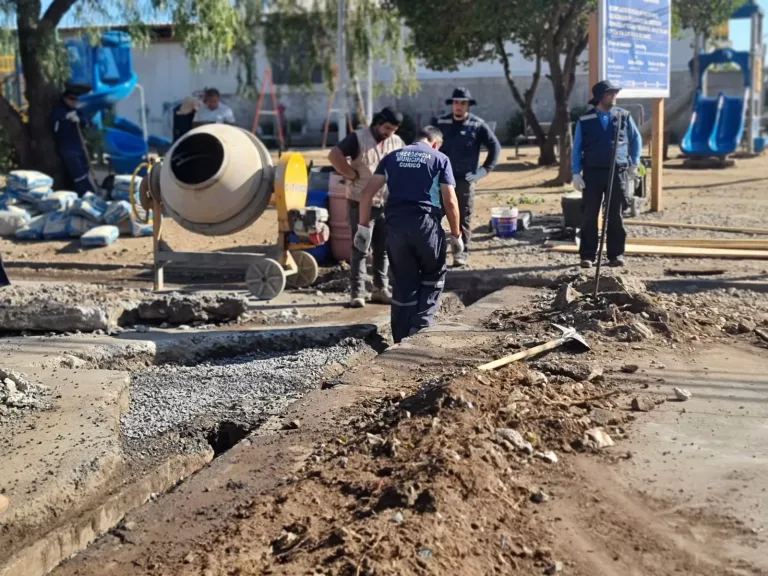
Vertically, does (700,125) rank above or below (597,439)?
above

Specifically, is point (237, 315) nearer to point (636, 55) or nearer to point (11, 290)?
point (11, 290)

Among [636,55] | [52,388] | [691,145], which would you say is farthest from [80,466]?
[691,145]

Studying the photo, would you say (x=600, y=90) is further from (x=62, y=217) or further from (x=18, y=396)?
(x=62, y=217)

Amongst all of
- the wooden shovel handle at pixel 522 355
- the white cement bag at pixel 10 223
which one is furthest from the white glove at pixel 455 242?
the white cement bag at pixel 10 223

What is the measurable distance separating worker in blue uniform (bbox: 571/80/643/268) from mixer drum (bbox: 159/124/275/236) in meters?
2.99

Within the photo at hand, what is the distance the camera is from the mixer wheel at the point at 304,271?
9966 millimetres

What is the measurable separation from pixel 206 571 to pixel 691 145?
23.0 meters

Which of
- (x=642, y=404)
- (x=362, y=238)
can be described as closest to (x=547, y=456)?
(x=642, y=404)

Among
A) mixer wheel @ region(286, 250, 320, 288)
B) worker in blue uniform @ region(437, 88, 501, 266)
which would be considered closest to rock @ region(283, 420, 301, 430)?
mixer wheel @ region(286, 250, 320, 288)

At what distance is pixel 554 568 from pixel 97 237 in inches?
402

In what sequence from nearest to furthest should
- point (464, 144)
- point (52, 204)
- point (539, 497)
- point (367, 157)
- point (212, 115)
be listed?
1. point (539, 497)
2. point (367, 157)
3. point (464, 144)
4. point (212, 115)
5. point (52, 204)

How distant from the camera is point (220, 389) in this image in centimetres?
645

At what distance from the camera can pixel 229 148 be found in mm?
9172

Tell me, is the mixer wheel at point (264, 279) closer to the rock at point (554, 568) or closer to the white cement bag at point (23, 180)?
the rock at point (554, 568)
